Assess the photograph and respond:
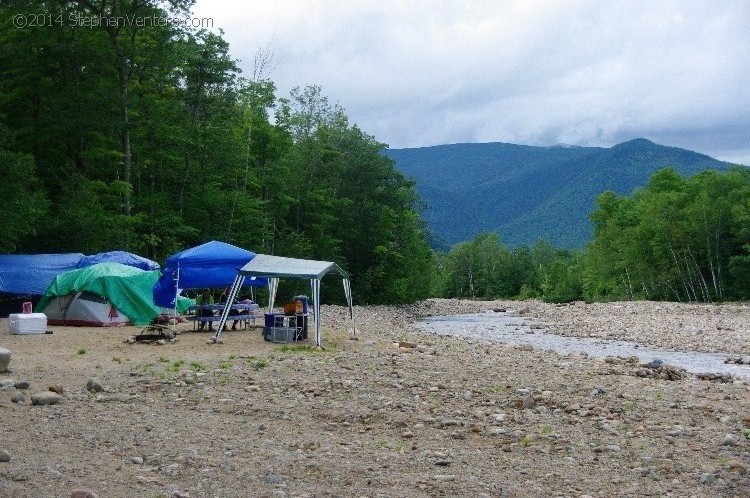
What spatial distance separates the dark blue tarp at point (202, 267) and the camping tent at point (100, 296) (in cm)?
267

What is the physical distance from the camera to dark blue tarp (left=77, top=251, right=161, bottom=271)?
25.0 meters

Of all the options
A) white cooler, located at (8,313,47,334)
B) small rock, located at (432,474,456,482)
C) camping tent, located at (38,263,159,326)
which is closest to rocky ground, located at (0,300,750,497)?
small rock, located at (432,474,456,482)

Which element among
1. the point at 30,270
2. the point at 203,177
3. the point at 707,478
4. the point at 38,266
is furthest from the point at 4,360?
the point at 203,177

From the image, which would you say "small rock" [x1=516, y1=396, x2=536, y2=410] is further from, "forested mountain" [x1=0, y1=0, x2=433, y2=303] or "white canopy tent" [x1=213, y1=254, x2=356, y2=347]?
"forested mountain" [x1=0, y1=0, x2=433, y2=303]

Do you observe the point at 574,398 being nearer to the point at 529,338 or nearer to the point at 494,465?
the point at 494,465

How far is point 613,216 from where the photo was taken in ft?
251

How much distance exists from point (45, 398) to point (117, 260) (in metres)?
16.0

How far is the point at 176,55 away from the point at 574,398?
95.8 ft

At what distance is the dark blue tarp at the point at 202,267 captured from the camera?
20.5m

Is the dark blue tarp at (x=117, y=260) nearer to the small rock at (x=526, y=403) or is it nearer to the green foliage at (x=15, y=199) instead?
the green foliage at (x=15, y=199)

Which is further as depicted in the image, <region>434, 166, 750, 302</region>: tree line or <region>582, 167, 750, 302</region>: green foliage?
<region>434, 166, 750, 302</region>: tree line

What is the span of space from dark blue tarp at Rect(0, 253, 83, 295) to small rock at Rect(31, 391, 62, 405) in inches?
632

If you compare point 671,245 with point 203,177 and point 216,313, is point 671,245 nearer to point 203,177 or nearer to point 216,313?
point 203,177

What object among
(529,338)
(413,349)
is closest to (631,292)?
(529,338)
